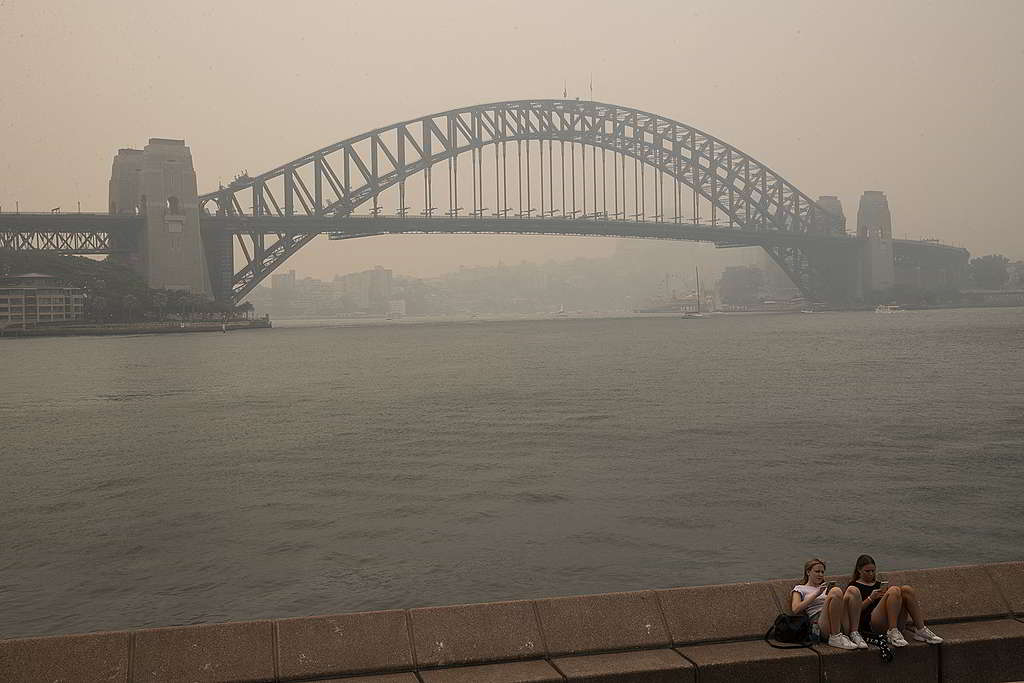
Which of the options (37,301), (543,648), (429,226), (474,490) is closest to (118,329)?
(37,301)

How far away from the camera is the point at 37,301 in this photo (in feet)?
259

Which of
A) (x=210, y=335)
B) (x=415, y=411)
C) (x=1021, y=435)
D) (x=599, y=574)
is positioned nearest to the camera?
(x=599, y=574)

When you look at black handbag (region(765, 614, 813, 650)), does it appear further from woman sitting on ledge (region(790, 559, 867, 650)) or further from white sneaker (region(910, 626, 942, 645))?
white sneaker (region(910, 626, 942, 645))

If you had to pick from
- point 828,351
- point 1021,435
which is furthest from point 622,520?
point 828,351

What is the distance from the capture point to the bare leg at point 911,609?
5145mm

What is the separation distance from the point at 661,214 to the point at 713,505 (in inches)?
3027

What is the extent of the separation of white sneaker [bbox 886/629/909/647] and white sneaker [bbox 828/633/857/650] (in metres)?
0.20

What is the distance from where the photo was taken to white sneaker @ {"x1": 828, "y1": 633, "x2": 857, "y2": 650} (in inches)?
199

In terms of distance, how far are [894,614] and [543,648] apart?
1766 millimetres

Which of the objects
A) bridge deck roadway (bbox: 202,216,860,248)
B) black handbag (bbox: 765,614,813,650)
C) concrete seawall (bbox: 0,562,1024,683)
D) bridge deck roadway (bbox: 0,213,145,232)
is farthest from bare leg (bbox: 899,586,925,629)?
bridge deck roadway (bbox: 0,213,145,232)

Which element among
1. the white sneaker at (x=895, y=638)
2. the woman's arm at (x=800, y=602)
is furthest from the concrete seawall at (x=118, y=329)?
the white sneaker at (x=895, y=638)

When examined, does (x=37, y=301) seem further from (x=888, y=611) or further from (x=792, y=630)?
(x=888, y=611)

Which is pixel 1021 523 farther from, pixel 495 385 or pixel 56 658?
pixel 495 385

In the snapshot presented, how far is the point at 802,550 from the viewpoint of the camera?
9.47m
